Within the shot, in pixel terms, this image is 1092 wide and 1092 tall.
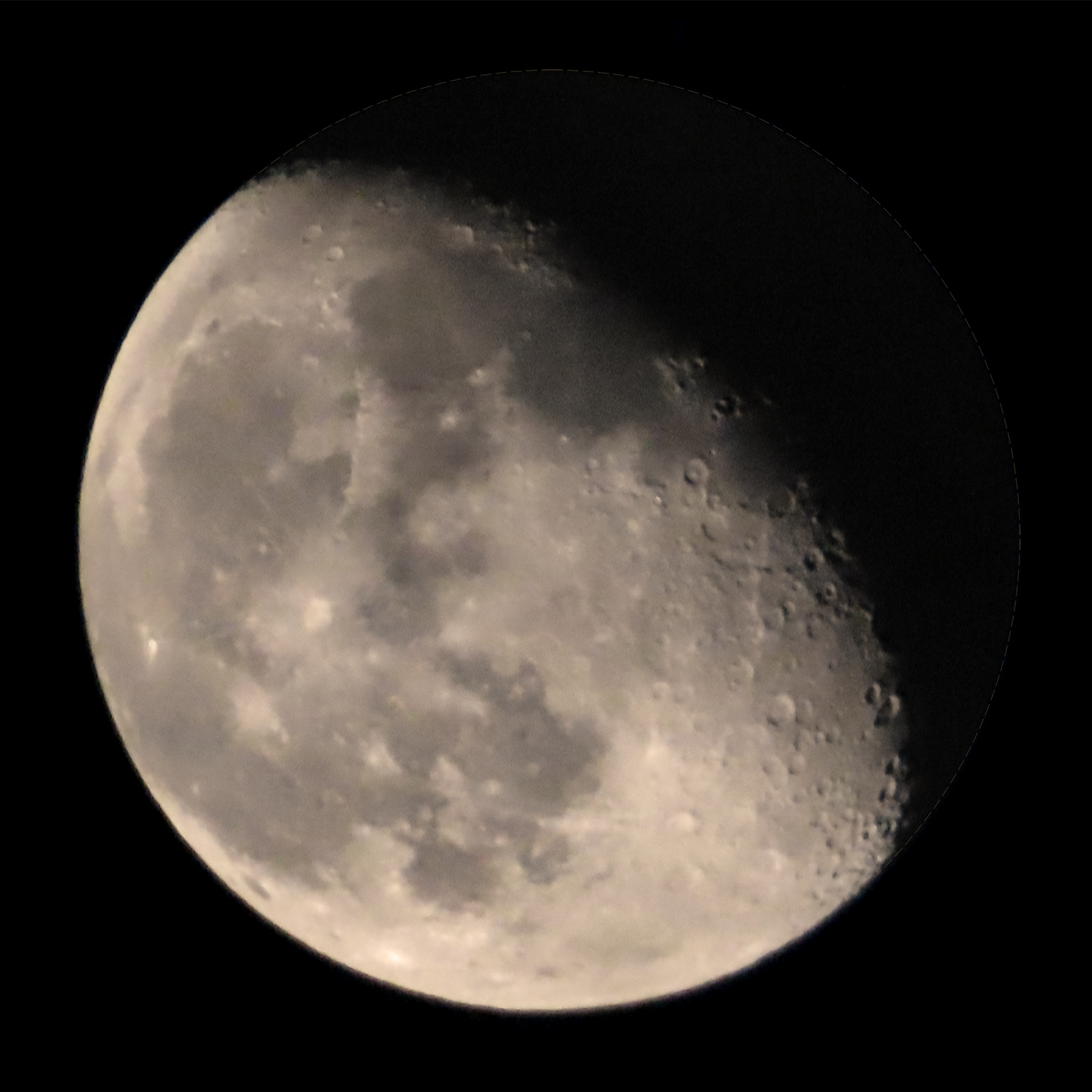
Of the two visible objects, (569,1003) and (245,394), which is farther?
(569,1003)

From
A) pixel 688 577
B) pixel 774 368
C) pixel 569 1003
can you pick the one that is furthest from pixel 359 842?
→ pixel 774 368

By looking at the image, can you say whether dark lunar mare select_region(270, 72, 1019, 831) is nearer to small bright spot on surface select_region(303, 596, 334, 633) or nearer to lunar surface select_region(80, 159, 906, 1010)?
lunar surface select_region(80, 159, 906, 1010)

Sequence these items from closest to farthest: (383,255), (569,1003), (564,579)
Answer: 1. (564,579)
2. (383,255)
3. (569,1003)

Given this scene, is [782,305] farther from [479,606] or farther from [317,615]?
[317,615]

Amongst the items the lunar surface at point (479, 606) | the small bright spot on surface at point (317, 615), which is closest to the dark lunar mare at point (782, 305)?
the lunar surface at point (479, 606)

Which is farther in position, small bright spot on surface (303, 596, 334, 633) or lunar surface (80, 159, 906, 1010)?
small bright spot on surface (303, 596, 334, 633)

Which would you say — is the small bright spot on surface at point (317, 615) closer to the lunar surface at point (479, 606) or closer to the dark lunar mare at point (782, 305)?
the lunar surface at point (479, 606)

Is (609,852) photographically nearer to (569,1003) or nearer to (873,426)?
(569,1003)

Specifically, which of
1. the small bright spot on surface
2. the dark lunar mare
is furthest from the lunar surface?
the dark lunar mare
